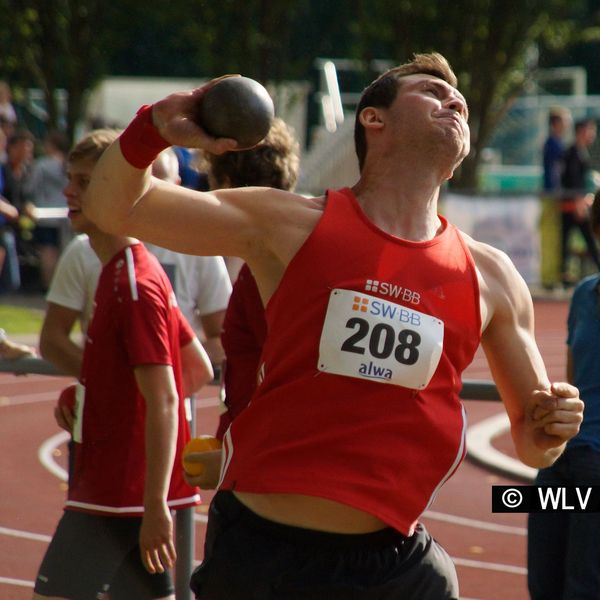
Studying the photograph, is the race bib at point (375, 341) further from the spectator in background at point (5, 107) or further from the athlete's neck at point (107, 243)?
the spectator in background at point (5, 107)

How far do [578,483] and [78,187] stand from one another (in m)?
1.93

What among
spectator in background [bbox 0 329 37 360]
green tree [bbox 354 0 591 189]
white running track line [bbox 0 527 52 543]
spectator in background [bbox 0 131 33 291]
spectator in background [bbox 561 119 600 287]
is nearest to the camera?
spectator in background [bbox 0 329 37 360]

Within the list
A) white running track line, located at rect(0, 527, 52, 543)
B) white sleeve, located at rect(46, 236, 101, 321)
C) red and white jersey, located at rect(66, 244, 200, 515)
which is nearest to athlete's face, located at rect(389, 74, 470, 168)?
→ red and white jersey, located at rect(66, 244, 200, 515)

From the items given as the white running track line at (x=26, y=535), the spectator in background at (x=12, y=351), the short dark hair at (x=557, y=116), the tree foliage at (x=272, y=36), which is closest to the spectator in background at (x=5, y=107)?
the tree foliage at (x=272, y=36)

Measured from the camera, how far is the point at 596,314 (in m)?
4.62

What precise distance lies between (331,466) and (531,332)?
2.39 ft

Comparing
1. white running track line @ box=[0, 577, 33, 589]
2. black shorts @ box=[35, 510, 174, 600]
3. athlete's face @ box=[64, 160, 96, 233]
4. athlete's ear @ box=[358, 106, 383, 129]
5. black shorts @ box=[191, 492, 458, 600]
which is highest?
athlete's ear @ box=[358, 106, 383, 129]

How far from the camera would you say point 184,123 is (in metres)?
2.79

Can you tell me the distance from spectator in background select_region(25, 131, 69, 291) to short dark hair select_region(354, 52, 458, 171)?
15.0 meters

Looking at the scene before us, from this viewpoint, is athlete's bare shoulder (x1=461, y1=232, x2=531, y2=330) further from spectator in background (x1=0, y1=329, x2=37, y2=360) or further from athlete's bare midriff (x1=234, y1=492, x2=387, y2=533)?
spectator in background (x1=0, y1=329, x2=37, y2=360)

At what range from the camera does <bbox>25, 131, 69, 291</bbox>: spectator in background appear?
59.2ft

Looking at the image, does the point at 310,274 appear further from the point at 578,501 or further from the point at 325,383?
the point at 578,501

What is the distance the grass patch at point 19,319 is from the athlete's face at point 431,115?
1178cm

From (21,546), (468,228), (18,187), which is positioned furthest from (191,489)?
(468,228)
